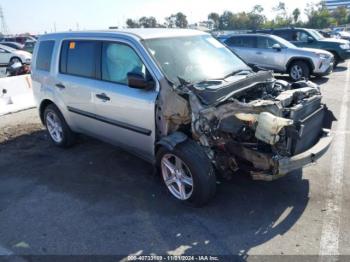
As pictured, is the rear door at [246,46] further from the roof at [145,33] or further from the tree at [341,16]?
the tree at [341,16]

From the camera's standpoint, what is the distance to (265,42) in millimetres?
12922

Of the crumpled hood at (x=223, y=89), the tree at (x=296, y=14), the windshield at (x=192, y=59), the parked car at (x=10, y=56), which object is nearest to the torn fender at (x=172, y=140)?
the crumpled hood at (x=223, y=89)

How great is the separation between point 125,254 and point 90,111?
242 centimetres

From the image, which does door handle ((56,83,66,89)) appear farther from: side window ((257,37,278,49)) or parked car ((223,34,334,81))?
side window ((257,37,278,49))

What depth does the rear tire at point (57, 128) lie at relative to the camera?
18.9 feet

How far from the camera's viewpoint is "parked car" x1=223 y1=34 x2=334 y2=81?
39.1 ft

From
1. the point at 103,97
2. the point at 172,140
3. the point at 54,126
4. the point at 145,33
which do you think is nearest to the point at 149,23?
the point at 54,126

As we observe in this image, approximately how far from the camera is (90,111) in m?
5.01

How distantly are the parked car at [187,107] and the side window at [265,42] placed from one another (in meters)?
8.30

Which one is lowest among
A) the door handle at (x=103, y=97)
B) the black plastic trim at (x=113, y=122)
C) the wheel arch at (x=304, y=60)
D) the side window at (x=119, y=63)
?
the wheel arch at (x=304, y=60)

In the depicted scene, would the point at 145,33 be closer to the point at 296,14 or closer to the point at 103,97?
the point at 103,97

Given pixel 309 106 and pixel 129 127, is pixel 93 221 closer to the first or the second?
pixel 129 127

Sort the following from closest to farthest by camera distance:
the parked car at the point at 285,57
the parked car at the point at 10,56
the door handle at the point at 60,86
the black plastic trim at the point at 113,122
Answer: the black plastic trim at the point at 113,122 → the door handle at the point at 60,86 → the parked car at the point at 285,57 → the parked car at the point at 10,56

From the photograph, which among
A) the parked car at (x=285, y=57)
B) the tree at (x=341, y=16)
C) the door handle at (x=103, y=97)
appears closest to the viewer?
the door handle at (x=103, y=97)
